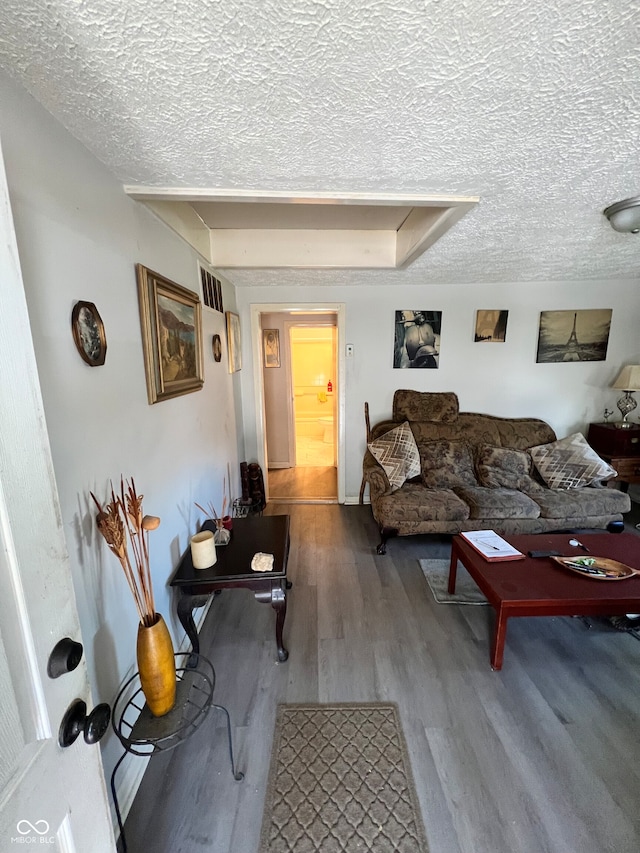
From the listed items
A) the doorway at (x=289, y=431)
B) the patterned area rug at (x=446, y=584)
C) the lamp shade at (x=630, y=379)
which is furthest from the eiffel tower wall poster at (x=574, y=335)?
the patterned area rug at (x=446, y=584)

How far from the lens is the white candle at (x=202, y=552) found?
5.41 feet

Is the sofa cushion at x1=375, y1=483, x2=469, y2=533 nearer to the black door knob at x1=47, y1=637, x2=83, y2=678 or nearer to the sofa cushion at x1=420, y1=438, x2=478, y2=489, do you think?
the sofa cushion at x1=420, y1=438, x2=478, y2=489

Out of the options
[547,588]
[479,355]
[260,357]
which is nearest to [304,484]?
[260,357]

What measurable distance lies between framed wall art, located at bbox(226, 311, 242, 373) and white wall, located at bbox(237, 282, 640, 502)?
30 cm

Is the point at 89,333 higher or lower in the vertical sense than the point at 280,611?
higher

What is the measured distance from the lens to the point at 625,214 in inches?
64.7

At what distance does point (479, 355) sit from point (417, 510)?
1871 mm

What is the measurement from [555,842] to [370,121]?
2.39 metres

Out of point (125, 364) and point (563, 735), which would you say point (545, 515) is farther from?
point (125, 364)

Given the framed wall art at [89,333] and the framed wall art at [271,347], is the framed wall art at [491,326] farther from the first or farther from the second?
the framed wall art at [89,333]

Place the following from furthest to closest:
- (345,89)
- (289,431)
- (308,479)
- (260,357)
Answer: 1. (289,431)
2. (308,479)
3. (260,357)
4. (345,89)

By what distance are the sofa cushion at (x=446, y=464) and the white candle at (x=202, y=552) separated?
2.06m

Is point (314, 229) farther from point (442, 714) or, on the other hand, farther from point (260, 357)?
point (442, 714)

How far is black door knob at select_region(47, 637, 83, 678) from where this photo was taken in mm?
587
